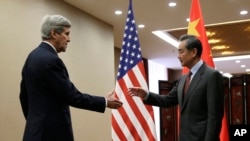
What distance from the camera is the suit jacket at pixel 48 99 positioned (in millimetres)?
2314

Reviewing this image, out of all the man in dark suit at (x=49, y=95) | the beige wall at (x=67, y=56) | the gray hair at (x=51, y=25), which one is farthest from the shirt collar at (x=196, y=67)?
the beige wall at (x=67, y=56)

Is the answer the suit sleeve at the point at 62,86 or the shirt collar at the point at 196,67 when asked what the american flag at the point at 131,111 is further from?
the suit sleeve at the point at 62,86

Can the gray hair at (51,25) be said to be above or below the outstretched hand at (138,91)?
above

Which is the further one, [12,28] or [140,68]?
[12,28]

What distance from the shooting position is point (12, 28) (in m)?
5.46

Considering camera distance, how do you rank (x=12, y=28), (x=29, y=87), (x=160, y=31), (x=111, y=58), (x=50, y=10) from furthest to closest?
(x=160, y=31) → (x=111, y=58) → (x=50, y=10) → (x=12, y=28) → (x=29, y=87)

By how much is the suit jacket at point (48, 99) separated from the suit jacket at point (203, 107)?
26.4 inches

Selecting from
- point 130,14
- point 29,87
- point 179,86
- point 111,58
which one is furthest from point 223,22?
point 29,87

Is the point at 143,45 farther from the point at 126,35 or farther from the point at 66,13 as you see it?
the point at 126,35

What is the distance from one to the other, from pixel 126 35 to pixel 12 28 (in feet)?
7.14

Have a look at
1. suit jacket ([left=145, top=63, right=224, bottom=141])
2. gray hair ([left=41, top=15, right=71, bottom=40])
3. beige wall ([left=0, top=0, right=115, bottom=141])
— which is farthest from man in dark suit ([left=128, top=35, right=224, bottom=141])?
beige wall ([left=0, top=0, right=115, bottom=141])

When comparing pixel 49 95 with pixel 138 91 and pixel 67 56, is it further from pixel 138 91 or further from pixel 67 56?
pixel 67 56

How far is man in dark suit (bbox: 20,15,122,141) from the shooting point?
2.32 meters

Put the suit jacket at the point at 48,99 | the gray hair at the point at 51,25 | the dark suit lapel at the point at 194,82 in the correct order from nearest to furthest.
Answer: the suit jacket at the point at 48,99 < the gray hair at the point at 51,25 < the dark suit lapel at the point at 194,82
